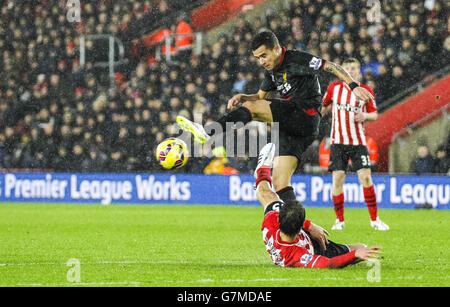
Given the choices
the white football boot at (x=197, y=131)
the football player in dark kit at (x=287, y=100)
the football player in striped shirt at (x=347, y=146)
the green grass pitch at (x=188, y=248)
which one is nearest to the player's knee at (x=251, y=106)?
the football player in dark kit at (x=287, y=100)

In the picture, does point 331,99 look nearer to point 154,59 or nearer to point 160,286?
point 160,286

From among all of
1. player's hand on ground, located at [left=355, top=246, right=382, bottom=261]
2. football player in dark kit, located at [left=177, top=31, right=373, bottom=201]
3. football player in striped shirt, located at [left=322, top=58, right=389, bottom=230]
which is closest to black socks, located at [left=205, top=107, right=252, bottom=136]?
football player in dark kit, located at [left=177, top=31, right=373, bottom=201]

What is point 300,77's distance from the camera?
320 inches

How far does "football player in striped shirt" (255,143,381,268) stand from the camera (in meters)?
6.39

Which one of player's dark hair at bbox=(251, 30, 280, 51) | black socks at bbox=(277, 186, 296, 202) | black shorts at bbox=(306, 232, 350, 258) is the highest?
player's dark hair at bbox=(251, 30, 280, 51)

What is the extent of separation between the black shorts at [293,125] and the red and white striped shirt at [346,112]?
3317 millimetres

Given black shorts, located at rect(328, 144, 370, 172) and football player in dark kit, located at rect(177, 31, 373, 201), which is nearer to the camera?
football player in dark kit, located at rect(177, 31, 373, 201)

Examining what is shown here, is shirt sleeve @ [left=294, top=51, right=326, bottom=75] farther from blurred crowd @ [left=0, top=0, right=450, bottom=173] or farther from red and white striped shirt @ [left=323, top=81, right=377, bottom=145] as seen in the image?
blurred crowd @ [left=0, top=0, right=450, bottom=173]

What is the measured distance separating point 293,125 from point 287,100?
258 mm

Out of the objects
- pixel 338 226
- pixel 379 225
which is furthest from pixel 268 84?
pixel 379 225

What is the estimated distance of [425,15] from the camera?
16.9 meters

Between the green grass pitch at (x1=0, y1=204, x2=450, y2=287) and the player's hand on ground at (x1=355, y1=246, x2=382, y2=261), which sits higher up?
the player's hand on ground at (x1=355, y1=246, x2=382, y2=261)

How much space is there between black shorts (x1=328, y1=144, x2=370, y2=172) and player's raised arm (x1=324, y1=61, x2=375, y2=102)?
3.73 meters

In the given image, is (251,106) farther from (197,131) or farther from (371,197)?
(371,197)
